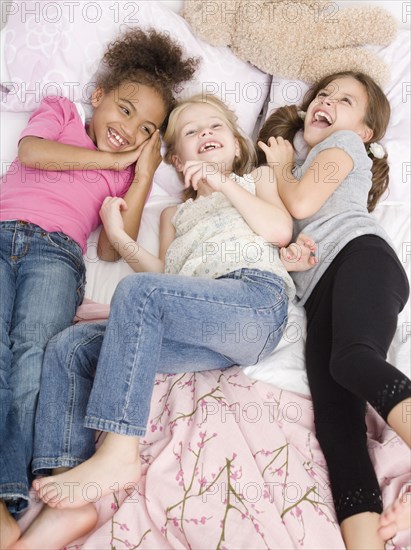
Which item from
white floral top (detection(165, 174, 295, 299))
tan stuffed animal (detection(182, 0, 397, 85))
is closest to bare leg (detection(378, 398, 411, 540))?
white floral top (detection(165, 174, 295, 299))

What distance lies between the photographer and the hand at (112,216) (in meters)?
1.38

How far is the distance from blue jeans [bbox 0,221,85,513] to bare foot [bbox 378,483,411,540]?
567 millimetres

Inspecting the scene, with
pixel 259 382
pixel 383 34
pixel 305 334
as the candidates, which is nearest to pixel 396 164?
pixel 383 34

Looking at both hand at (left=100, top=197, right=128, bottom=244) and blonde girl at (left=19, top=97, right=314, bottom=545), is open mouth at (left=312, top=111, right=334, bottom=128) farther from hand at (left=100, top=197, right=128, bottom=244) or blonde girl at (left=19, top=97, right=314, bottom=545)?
hand at (left=100, top=197, right=128, bottom=244)

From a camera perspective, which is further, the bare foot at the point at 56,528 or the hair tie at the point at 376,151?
the hair tie at the point at 376,151

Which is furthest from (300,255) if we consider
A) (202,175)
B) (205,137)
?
(205,137)

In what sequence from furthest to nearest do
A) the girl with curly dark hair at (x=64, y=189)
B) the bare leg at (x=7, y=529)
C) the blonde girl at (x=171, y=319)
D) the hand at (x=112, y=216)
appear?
1. the hand at (x=112, y=216)
2. the girl with curly dark hair at (x=64, y=189)
3. the blonde girl at (x=171, y=319)
4. the bare leg at (x=7, y=529)

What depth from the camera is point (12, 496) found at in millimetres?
956

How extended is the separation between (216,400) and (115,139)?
28.4 inches

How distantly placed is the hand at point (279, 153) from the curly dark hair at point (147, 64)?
0.95 ft

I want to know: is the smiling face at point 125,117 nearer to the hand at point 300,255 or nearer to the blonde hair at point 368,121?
the blonde hair at point 368,121

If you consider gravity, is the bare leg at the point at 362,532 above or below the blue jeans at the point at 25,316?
below

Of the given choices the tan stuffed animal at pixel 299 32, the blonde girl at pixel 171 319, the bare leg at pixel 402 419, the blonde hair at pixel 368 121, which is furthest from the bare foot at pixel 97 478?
the tan stuffed animal at pixel 299 32

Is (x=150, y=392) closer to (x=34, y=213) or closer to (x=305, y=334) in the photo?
(x=305, y=334)
